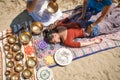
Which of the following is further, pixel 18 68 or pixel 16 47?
pixel 16 47

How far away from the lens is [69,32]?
4016 mm

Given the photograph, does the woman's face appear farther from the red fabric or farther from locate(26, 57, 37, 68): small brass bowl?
locate(26, 57, 37, 68): small brass bowl

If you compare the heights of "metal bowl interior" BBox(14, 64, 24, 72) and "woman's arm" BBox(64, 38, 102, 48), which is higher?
"woman's arm" BBox(64, 38, 102, 48)

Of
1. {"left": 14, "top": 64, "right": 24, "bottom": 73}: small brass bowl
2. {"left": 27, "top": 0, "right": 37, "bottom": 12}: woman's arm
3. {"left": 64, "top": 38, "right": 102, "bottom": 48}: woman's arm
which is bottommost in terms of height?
{"left": 14, "top": 64, "right": 24, "bottom": 73}: small brass bowl

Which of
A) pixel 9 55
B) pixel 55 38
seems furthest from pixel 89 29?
pixel 9 55

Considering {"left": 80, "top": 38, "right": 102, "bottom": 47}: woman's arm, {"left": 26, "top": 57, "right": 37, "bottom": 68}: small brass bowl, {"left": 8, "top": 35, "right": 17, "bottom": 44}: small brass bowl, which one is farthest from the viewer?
{"left": 80, "top": 38, "right": 102, "bottom": 47}: woman's arm

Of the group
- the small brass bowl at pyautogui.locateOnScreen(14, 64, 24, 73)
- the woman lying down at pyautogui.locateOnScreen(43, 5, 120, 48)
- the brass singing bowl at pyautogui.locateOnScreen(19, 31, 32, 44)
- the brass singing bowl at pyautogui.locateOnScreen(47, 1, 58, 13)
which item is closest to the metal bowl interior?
the small brass bowl at pyautogui.locateOnScreen(14, 64, 24, 73)

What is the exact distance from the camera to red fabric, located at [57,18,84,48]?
4008 mm

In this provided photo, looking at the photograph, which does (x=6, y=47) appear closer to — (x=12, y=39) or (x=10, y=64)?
(x=12, y=39)

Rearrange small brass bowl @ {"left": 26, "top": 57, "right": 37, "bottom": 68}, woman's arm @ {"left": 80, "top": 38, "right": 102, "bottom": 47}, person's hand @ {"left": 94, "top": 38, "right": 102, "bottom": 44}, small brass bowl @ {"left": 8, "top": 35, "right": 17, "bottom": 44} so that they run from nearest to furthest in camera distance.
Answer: small brass bowl @ {"left": 26, "top": 57, "right": 37, "bottom": 68}, small brass bowl @ {"left": 8, "top": 35, "right": 17, "bottom": 44}, woman's arm @ {"left": 80, "top": 38, "right": 102, "bottom": 47}, person's hand @ {"left": 94, "top": 38, "right": 102, "bottom": 44}

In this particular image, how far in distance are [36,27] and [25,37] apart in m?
0.29

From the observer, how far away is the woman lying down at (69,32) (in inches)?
157

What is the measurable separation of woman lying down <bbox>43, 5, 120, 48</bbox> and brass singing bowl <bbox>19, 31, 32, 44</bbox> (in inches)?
12.6

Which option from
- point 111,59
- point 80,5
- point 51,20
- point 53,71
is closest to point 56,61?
point 53,71
